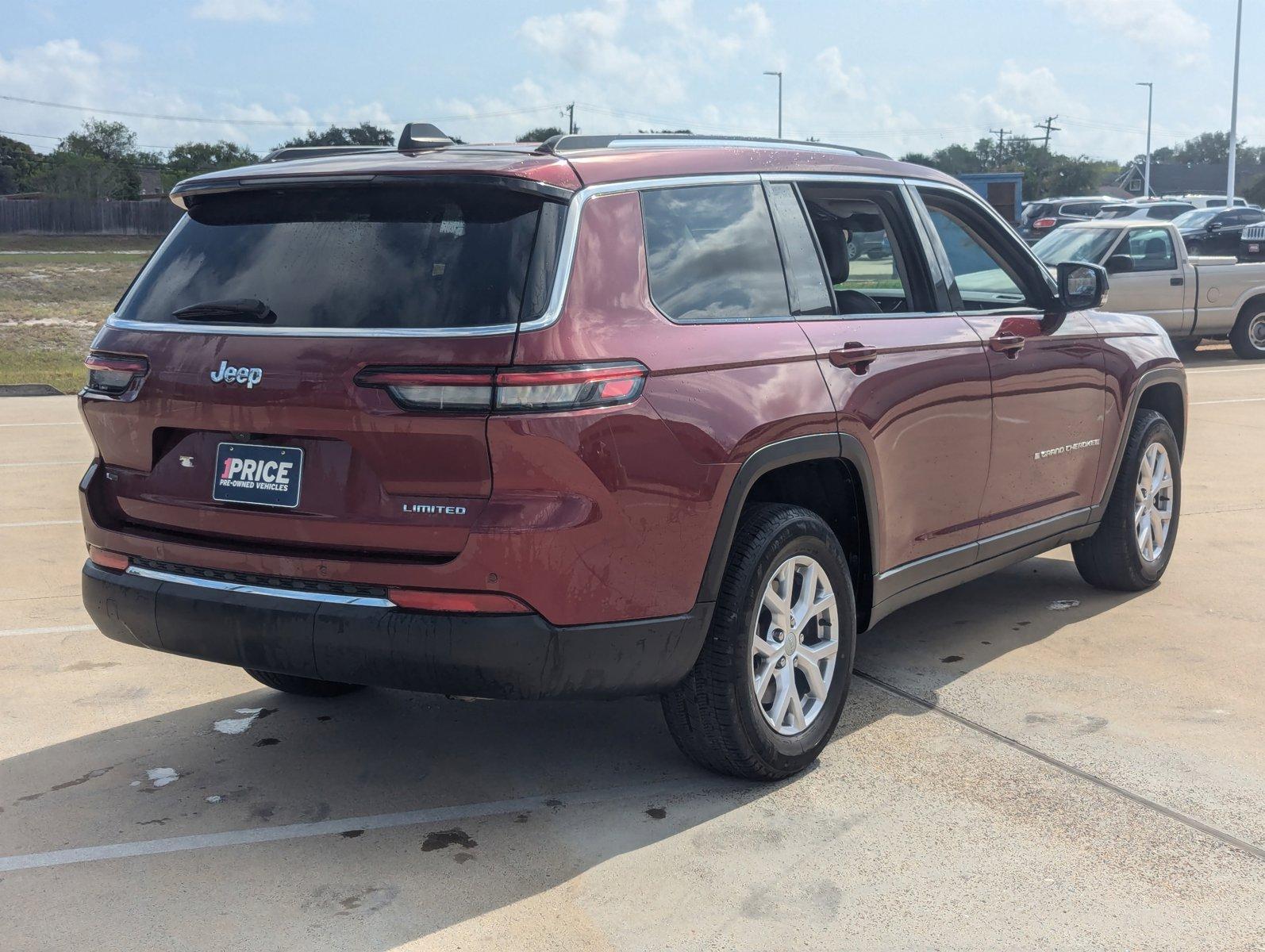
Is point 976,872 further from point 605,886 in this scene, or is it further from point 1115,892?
point 605,886

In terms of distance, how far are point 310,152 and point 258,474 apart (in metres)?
1.24

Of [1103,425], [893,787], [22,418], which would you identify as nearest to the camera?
[893,787]

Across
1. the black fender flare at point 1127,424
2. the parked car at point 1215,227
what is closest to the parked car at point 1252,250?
the black fender flare at point 1127,424

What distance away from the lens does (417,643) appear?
3469 millimetres

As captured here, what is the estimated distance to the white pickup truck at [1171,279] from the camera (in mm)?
16359

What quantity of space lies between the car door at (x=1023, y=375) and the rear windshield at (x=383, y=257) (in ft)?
6.85

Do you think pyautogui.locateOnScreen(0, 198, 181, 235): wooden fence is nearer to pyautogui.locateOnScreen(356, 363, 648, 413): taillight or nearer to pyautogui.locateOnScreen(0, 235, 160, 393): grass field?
pyautogui.locateOnScreen(0, 235, 160, 393): grass field

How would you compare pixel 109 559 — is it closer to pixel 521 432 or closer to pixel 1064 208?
pixel 521 432

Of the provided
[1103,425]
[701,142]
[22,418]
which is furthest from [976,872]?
[22,418]

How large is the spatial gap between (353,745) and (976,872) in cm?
204

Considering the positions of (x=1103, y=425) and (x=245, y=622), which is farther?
(x=1103, y=425)

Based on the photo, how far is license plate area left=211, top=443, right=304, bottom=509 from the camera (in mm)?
3611

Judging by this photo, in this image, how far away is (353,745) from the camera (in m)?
4.50

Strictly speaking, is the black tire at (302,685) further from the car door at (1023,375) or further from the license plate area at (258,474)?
the car door at (1023,375)
